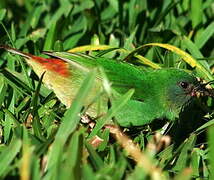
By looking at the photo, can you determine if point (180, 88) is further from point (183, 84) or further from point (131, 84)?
point (131, 84)

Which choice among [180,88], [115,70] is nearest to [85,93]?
[115,70]

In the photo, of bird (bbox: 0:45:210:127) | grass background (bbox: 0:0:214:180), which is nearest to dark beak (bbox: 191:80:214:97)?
bird (bbox: 0:45:210:127)

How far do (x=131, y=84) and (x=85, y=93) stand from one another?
103cm

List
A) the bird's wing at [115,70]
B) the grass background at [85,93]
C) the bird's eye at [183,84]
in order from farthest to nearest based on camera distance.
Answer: the bird's eye at [183,84], the bird's wing at [115,70], the grass background at [85,93]

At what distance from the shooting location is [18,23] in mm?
4480

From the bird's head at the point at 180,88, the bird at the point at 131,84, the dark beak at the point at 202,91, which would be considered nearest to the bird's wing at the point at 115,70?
the bird at the point at 131,84

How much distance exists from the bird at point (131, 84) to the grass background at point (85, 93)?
0.09 meters

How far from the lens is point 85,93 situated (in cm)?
200

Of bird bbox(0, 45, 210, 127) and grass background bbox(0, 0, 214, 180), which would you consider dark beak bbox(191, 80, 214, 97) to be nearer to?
bird bbox(0, 45, 210, 127)

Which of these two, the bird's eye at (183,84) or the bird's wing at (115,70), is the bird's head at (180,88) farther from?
the bird's wing at (115,70)

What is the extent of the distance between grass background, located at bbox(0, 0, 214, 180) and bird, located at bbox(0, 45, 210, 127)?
9 cm

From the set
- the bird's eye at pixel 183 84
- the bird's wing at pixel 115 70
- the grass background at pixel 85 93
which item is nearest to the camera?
the grass background at pixel 85 93

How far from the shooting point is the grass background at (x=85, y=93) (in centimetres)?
201

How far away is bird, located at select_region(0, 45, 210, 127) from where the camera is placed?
297 cm
